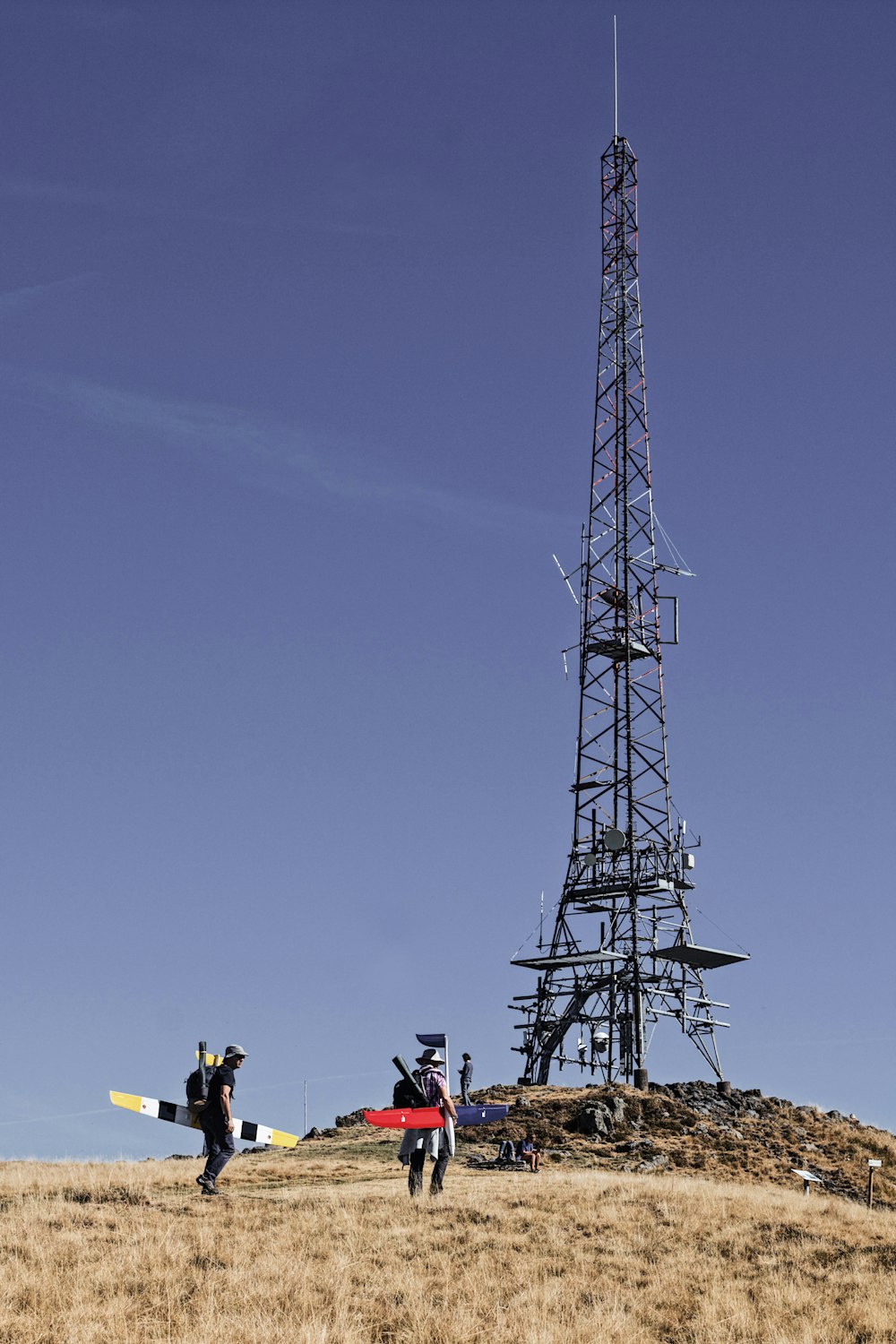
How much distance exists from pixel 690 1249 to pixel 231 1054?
646cm

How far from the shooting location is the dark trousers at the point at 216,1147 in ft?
65.6

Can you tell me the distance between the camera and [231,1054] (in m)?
20.0

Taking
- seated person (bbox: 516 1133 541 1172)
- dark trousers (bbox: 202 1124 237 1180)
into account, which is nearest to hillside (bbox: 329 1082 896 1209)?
seated person (bbox: 516 1133 541 1172)

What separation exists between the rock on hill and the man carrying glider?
11229 millimetres

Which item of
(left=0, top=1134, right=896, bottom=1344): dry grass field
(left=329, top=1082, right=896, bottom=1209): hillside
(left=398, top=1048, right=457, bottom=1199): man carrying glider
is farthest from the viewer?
(left=329, top=1082, right=896, bottom=1209): hillside

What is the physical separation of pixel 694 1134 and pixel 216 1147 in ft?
71.4

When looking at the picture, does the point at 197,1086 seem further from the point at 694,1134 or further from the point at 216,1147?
the point at 694,1134

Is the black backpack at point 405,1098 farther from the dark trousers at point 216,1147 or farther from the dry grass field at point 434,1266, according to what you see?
the dark trousers at point 216,1147

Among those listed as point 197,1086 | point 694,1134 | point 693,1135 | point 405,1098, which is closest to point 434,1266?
point 405,1098

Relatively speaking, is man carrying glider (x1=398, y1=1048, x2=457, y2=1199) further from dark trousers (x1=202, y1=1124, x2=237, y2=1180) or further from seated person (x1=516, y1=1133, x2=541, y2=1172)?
seated person (x1=516, y1=1133, x2=541, y2=1172)

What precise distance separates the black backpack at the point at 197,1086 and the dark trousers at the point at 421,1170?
10.8ft

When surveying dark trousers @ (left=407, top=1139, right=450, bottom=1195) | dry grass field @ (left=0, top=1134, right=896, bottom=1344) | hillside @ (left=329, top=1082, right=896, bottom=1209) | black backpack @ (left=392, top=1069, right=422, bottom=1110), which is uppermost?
hillside @ (left=329, top=1082, right=896, bottom=1209)

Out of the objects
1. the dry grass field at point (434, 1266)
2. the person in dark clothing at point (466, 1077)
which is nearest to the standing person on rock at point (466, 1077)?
the person in dark clothing at point (466, 1077)

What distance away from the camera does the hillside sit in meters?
Result: 34.2
